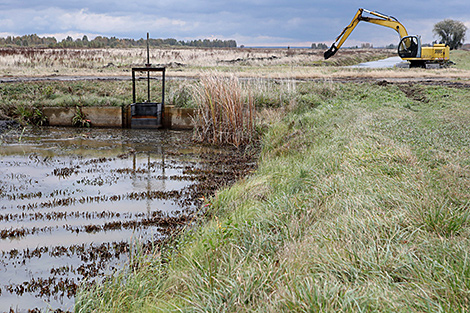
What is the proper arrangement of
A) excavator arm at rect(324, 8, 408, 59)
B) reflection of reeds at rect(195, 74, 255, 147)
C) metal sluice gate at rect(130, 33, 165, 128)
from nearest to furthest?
reflection of reeds at rect(195, 74, 255, 147)
metal sluice gate at rect(130, 33, 165, 128)
excavator arm at rect(324, 8, 408, 59)

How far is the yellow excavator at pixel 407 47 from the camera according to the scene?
31.5m

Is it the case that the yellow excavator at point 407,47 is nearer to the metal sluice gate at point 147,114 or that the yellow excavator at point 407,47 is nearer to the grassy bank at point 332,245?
the metal sluice gate at point 147,114

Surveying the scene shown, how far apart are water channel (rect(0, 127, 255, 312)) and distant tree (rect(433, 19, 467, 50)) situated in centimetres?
7948

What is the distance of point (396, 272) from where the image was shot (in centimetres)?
354

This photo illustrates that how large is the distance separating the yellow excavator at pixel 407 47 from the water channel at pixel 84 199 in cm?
2225

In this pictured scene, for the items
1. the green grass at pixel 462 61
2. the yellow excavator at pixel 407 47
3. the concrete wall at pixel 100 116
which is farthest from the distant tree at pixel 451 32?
the concrete wall at pixel 100 116

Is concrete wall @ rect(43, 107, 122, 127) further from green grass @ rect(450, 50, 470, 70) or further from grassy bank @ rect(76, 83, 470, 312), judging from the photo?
green grass @ rect(450, 50, 470, 70)

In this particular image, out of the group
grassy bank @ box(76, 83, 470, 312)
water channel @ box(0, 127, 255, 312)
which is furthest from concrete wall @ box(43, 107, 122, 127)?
grassy bank @ box(76, 83, 470, 312)

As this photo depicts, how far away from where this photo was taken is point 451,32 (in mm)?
80750

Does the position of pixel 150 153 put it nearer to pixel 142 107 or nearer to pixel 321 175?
pixel 142 107

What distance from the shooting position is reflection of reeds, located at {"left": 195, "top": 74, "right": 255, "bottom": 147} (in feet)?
39.4

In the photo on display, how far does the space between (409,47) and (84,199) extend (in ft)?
103

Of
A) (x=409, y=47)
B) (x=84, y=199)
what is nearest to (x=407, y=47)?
(x=409, y=47)

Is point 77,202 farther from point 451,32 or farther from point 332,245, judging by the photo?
point 451,32
